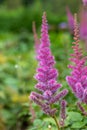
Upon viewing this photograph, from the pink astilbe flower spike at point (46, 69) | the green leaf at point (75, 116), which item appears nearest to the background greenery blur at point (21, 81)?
the green leaf at point (75, 116)

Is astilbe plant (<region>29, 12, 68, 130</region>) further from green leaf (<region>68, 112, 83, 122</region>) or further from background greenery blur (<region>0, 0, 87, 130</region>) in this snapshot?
background greenery blur (<region>0, 0, 87, 130</region>)

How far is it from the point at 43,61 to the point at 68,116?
579 mm

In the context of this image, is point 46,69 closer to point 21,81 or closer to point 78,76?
point 78,76

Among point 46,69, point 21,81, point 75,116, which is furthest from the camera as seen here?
point 21,81

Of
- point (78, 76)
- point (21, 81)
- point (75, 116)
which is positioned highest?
point (21, 81)

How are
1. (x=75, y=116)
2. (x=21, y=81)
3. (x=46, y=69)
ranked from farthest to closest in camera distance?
(x=21, y=81), (x=75, y=116), (x=46, y=69)

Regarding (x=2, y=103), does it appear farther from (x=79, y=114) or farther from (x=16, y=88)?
(x=79, y=114)

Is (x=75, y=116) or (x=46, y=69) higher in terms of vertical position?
(x=46, y=69)

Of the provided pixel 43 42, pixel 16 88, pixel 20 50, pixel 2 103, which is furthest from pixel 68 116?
pixel 20 50

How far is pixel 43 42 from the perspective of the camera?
2393 millimetres

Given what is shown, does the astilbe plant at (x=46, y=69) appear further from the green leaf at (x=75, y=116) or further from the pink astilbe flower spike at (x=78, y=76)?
the green leaf at (x=75, y=116)

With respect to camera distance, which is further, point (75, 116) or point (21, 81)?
point (21, 81)

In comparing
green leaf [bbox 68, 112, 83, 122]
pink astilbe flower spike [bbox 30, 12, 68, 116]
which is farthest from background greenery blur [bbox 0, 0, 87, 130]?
pink astilbe flower spike [bbox 30, 12, 68, 116]

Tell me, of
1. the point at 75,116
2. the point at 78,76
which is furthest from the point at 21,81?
the point at 78,76
